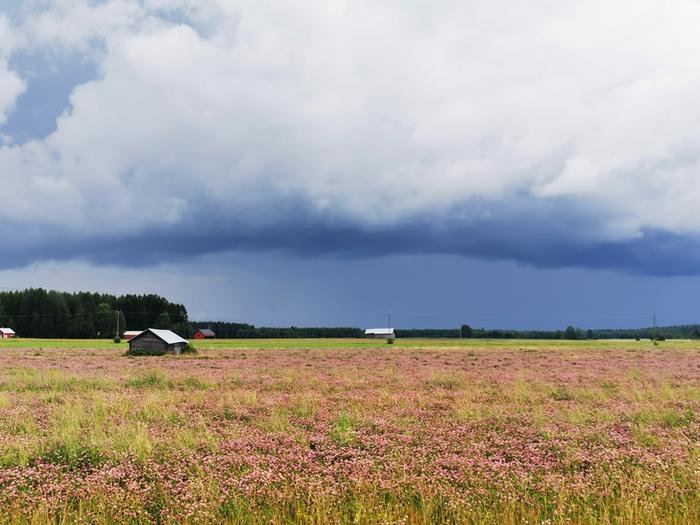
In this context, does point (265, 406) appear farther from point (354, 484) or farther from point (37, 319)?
point (37, 319)

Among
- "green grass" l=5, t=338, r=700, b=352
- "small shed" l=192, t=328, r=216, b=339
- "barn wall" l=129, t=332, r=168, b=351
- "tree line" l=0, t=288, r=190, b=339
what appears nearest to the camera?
"barn wall" l=129, t=332, r=168, b=351

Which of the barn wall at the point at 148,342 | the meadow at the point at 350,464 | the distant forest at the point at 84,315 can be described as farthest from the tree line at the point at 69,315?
the meadow at the point at 350,464

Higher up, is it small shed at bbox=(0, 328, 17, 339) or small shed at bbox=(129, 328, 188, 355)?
small shed at bbox=(129, 328, 188, 355)

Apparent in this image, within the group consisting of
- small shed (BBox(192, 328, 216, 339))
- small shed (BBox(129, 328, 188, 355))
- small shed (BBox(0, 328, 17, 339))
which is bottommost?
small shed (BBox(192, 328, 216, 339))

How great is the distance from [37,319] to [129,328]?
29.2 meters

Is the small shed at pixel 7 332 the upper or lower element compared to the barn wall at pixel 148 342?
lower

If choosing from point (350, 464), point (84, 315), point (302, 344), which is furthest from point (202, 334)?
point (350, 464)

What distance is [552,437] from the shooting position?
959cm

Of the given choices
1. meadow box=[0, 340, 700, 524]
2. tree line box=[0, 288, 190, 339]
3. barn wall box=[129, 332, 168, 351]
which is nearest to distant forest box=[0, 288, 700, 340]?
tree line box=[0, 288, 190, 339]

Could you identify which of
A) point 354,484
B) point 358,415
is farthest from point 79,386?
point 354,484

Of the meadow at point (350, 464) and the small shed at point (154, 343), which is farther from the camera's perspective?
the small shed at point (154, 343)

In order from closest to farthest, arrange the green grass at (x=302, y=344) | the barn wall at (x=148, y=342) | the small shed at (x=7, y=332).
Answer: the barn wall at (x=148, y=342) < the green grass at (x=302, y=344) < the small shed at (x=7, y=332)

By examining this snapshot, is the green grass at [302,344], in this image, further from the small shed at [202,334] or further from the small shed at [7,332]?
the small shed at [202,334]

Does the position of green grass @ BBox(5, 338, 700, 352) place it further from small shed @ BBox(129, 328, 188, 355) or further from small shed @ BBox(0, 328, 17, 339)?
small shed @ BBox(0, 328, 17, 339)
